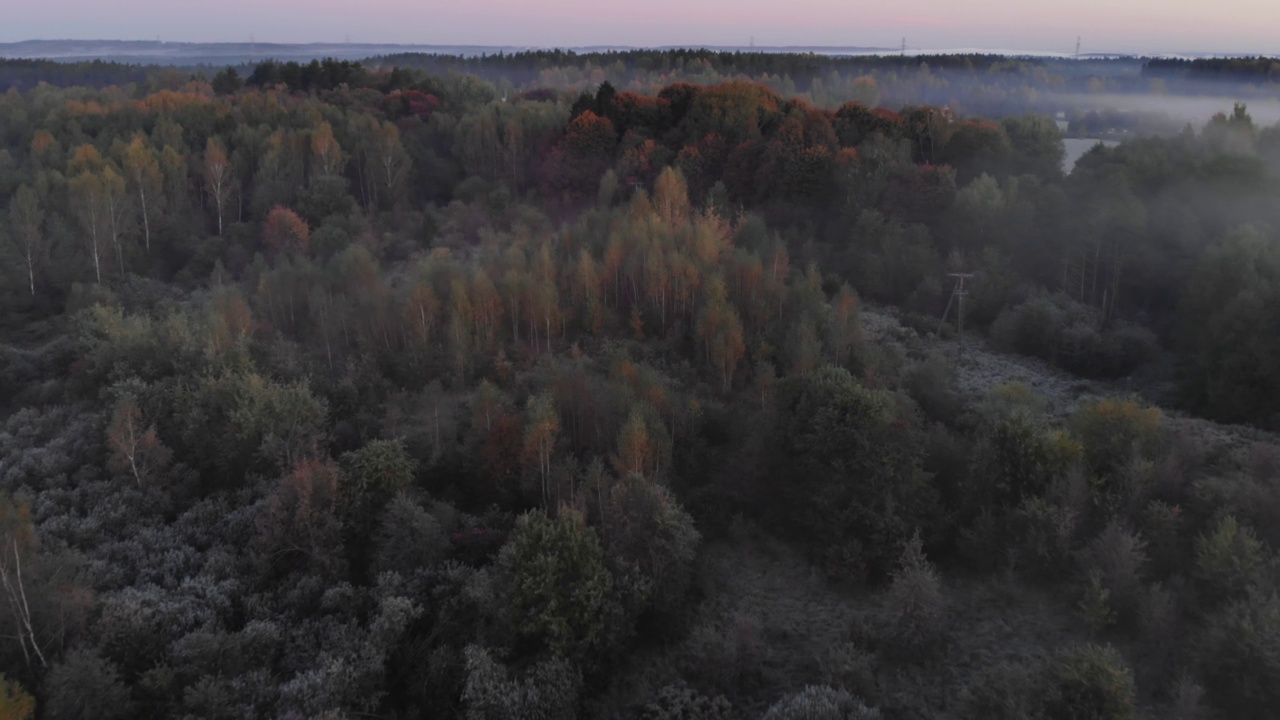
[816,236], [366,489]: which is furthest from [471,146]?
[366,489]

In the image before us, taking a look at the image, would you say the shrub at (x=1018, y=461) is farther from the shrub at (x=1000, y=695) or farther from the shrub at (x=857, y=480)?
the shrub at (x=1000, y=695)

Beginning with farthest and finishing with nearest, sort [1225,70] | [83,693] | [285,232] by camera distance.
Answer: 1. [1225,70]
2. [285,232]
3. [83,693]

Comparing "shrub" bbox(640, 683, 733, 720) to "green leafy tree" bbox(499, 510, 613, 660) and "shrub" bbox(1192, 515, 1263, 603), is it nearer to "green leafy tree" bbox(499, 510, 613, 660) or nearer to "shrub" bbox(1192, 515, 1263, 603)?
"green leafy tree" bbox(499, 510, 613, 660)

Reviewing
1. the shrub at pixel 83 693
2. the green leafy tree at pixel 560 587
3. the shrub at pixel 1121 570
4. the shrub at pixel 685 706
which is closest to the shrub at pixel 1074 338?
the shrub at pixel 1121 570

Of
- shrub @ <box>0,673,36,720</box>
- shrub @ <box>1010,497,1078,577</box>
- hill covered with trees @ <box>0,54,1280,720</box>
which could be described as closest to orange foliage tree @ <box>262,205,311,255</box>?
hill covered with trees @ <box>0,54,1280,720</box>

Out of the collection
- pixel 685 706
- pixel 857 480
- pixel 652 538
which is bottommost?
pixel 685 706

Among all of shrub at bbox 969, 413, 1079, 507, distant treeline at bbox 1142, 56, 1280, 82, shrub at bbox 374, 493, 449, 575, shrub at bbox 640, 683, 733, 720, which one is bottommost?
shrub at bbox 640, 683, 733, 720

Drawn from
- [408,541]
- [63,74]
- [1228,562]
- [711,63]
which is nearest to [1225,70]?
[711,63]

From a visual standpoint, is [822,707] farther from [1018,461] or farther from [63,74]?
[63,74]
